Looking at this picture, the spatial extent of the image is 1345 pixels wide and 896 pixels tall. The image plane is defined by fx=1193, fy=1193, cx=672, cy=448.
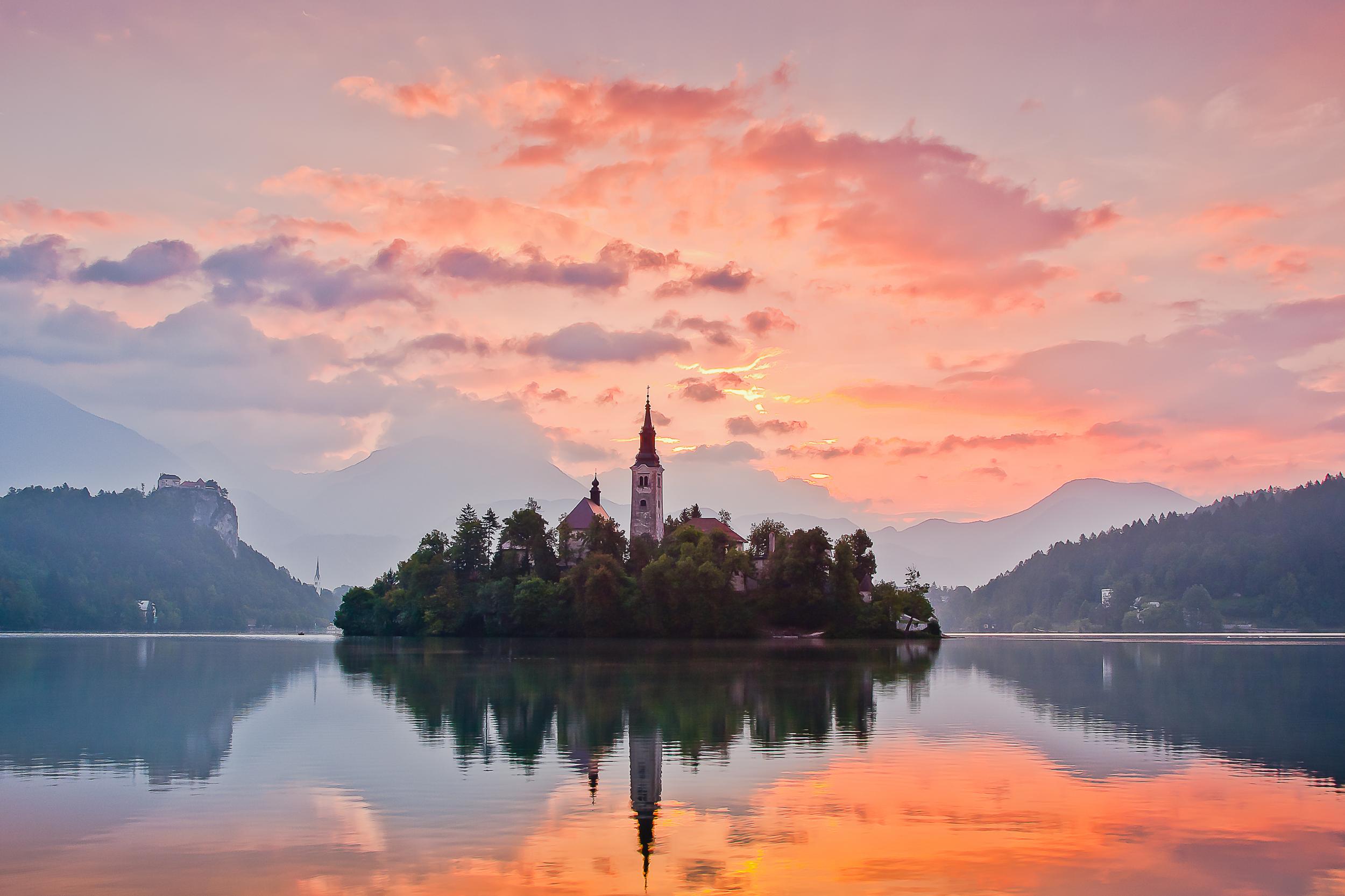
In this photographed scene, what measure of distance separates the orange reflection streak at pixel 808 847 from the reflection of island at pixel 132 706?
884 cm

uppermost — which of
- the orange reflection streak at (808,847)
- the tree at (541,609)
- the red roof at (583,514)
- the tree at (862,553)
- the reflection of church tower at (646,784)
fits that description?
the red roof at (583,514)

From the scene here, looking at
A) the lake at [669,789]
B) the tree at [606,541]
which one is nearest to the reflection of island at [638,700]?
the lake at [669,789]

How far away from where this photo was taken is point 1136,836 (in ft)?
75.5

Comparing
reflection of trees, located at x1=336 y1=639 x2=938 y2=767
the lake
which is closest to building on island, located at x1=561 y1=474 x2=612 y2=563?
reflection of trees, located at x1=336 y1=639 x2=938 y2=767

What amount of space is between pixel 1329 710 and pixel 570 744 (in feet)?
103

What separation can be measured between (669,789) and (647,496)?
160094 mm

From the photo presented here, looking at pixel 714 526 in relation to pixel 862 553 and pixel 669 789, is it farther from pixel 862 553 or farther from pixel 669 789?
pixel 669 789

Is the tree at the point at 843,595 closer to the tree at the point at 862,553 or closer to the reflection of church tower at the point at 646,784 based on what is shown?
the tree at the point at 862,553

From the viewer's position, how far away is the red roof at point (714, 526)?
17000cm

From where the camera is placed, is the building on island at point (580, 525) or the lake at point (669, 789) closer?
the lake at point (669, 789)

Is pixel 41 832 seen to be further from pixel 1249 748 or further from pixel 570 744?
pixel 1249 748

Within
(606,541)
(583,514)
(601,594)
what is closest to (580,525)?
(583,514)

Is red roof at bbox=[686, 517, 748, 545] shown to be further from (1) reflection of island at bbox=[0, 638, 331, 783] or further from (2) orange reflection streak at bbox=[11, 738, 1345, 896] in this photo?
(2) orange reflection streak at bbox=[11, 738, 1345, 896]

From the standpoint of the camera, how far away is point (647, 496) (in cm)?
18788
